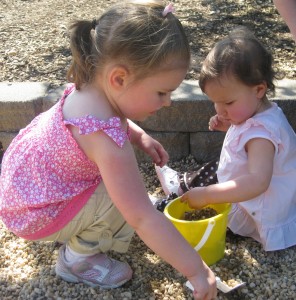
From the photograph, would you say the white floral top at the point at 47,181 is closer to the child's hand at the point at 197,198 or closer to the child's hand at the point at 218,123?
the child's hand at the point at 197,198

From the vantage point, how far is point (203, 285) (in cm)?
176

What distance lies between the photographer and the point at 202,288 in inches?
69.2

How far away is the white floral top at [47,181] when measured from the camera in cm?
201

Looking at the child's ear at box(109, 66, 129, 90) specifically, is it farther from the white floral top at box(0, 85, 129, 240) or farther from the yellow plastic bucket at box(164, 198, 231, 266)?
the yellow plastic bucket at box(164, 198, 231, 266)

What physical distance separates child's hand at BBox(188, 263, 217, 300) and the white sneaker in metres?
0.96

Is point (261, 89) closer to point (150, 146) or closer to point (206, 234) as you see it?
point (150, 146)

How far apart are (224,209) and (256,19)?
87.2 inches

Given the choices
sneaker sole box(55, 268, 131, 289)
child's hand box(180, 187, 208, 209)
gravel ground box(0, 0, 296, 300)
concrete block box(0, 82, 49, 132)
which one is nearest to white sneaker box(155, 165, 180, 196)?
gravel ground box(0, 0, 296, 300)

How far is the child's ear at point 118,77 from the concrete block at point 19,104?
124cm

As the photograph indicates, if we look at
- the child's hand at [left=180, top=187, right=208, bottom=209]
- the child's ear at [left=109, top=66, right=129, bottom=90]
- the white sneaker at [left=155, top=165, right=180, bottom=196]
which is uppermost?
the child's ear at [left=109, top=66, right=129, bottom=90]

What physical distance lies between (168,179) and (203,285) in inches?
41.3

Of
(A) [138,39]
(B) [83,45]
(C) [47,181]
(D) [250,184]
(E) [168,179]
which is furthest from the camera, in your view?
(E) [168,179]

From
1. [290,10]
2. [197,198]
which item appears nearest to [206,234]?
[197,198]

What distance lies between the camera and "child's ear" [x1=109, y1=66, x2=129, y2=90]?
178 cm
